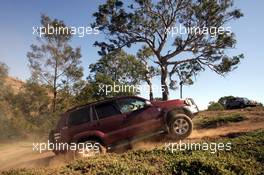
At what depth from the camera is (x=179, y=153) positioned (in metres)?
9.22

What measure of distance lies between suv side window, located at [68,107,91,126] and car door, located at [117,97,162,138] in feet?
3.33

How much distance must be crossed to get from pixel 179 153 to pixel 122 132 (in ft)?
6.47

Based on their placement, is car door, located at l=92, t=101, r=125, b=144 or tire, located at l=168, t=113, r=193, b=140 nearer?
car door, located at l=92, t=101, r=125, b=144

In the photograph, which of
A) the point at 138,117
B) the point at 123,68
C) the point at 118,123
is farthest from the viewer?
the point at 123,68

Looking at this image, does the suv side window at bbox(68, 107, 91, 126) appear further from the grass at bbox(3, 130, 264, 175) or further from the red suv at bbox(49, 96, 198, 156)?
the grass at bbox(3, 130, 264, 175)

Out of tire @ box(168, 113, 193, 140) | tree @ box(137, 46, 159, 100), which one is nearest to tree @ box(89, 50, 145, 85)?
tree @ box(137, 46, 159, 100)

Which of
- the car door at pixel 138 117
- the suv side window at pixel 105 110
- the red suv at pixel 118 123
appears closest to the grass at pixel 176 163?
the red suv at pixel 118 123

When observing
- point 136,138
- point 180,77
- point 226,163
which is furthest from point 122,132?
point 180,77

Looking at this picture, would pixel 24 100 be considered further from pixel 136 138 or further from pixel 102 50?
pixel 136 138

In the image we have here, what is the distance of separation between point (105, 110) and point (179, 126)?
239cm

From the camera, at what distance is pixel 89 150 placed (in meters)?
10.0

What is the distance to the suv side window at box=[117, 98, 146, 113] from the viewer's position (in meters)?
10.7

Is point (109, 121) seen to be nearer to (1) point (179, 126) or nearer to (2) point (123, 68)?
(1) point (179, 126)

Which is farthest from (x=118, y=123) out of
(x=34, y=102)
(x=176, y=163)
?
(x=34, y=102)
